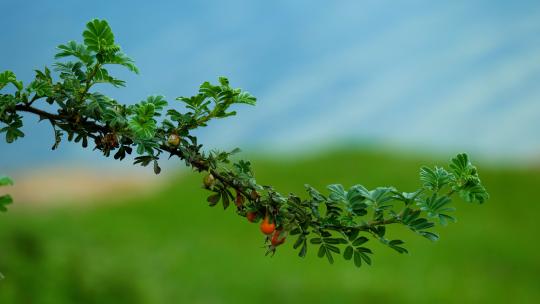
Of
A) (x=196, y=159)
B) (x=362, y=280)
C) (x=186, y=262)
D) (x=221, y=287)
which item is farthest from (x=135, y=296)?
(x=196, y=159)

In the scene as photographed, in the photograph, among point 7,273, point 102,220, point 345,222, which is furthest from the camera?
point 102,220

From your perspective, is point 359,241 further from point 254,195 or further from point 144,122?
point 144,122

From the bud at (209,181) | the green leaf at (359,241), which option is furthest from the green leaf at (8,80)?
the green leaf at (359,241)

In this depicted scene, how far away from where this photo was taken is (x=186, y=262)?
24.7 ft

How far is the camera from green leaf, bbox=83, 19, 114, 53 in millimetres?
1541

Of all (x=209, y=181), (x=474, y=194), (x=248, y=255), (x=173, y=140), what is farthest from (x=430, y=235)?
(x=248, y=255)

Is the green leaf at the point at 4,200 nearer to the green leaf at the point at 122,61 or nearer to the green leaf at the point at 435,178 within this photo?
the green leaf at the point at 122,61

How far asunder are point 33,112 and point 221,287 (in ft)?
17.6

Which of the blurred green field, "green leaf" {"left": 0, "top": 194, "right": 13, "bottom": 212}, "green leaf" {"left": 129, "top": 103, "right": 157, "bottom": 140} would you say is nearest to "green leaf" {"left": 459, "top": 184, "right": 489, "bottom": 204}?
"green leaf" {"left": 129, "top": 103, "right": 157, "bottom": 140}

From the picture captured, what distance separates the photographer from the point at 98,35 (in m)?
1.56

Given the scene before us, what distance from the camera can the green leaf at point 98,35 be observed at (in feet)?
5.06

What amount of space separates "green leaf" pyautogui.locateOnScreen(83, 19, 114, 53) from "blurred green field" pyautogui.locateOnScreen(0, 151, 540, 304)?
12.8ft

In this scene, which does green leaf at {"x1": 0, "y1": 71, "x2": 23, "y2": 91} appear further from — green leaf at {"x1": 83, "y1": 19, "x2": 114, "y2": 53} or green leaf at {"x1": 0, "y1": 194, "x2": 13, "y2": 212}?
green leaf at {"x1": 0, "y1": 194, "x2": 13, "y2": 212}

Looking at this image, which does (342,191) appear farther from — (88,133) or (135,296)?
(135,296)
